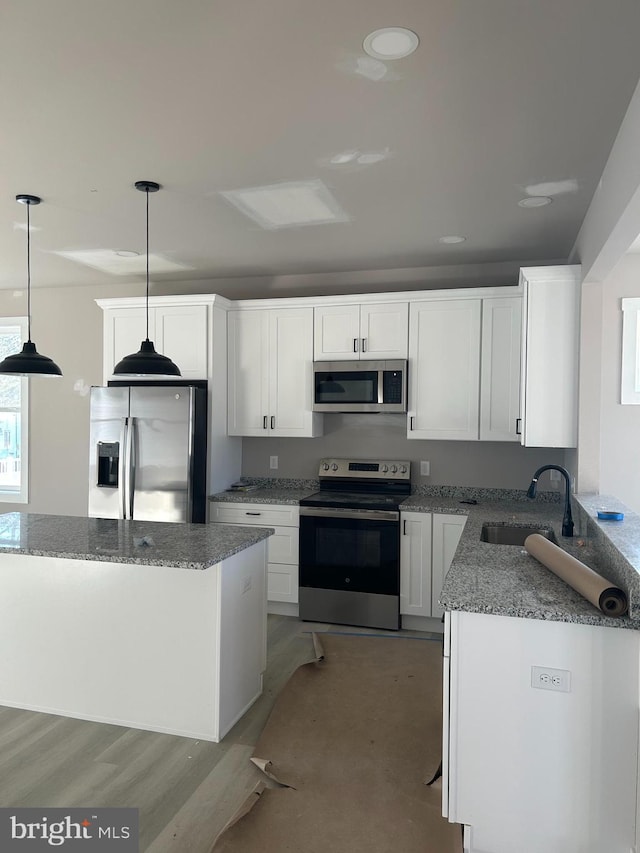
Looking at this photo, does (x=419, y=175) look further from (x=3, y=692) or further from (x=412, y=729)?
(x=3, y=692)

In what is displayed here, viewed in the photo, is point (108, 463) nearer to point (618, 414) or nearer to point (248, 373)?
point (248, 373)

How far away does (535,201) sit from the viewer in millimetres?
3195

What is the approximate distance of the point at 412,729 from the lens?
2.88 metres

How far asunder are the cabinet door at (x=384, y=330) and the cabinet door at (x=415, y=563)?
1.17m

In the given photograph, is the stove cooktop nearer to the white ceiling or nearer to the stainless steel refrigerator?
the stainless steel refrigerator

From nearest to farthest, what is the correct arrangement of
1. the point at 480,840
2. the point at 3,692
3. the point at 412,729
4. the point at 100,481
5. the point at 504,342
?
1. the point at 480,840
2. the point at 412,729
3. the point at 3,692
4. the point at 504,342
5. the point at 100,481

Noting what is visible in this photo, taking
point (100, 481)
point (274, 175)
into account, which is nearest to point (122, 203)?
point (274, 175)

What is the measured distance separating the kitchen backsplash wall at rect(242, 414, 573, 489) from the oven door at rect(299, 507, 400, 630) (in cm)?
72

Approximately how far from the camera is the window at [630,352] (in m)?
4.32

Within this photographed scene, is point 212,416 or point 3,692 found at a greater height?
point 212,416

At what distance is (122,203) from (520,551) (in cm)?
265

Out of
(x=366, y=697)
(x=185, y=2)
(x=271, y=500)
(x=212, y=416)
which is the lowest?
(x=366, y=697)

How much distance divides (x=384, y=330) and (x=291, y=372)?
77 cm

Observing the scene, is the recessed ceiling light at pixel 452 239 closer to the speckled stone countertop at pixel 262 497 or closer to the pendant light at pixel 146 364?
the pendant light at pixel 146 364
